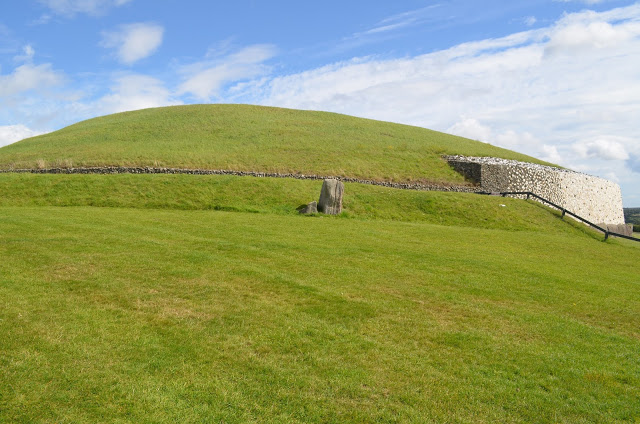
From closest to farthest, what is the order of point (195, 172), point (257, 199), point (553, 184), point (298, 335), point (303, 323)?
point (298, 335) → point (303, 323) → point (257, 199) → point (195, 172) → point (553, 184)

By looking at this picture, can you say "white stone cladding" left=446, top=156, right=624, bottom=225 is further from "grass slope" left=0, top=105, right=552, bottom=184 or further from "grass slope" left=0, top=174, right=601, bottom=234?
"grass slope" left=0, top=174, right=601, bottom=234

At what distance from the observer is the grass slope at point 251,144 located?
48062 millimetres

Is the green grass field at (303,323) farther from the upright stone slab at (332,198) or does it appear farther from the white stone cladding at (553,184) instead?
the white stone cladding at (553,184)

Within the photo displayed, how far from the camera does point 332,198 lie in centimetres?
3072

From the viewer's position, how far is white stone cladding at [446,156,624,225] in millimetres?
52438

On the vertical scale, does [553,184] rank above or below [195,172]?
below

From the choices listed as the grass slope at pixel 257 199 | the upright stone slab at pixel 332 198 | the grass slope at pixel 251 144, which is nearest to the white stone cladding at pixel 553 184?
the grass slope at pixel 251 144

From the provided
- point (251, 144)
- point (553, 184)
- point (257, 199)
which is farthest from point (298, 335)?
point (553, 184)

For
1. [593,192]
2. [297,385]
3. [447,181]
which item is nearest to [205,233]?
[297,385]

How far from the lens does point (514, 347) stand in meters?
9.11

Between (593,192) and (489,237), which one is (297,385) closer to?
(489,237)

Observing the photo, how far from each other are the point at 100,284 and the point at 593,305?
563 inches

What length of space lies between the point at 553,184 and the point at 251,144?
1546 inches

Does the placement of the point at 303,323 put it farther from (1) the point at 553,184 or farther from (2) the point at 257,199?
(1) the point at 553,184
